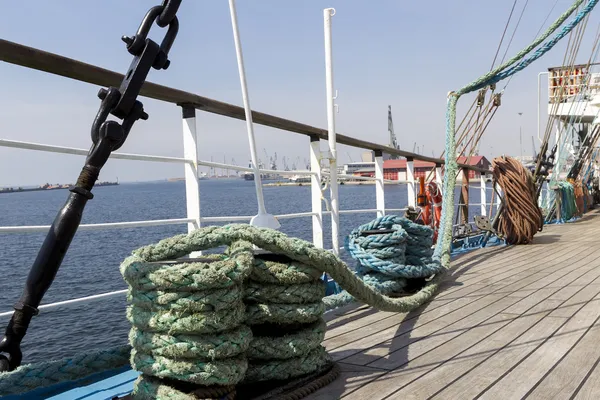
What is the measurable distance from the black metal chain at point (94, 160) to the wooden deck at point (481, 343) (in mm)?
817

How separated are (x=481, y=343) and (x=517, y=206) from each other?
3.76m

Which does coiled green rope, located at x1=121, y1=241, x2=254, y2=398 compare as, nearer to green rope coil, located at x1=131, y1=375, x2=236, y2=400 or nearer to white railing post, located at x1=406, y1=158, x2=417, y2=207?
green rope coil, located at x1=131, y1=375, x2=236, y2=400

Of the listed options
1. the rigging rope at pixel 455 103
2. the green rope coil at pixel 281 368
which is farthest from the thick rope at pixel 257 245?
the rigging rope at pixel 455 103

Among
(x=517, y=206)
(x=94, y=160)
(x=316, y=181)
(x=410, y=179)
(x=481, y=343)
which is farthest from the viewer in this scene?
(x=517, y=206)

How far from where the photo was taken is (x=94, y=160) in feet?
4.47

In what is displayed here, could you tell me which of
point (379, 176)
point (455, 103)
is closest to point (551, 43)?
point (455, 103)

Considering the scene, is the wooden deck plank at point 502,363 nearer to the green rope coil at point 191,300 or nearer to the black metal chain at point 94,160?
the green rope coil at point 191,300

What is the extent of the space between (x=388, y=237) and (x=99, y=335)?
3.93 meters

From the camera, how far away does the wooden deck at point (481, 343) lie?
5.47 ft

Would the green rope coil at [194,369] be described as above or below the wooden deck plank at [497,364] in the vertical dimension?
above

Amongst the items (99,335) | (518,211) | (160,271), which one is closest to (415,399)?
(160,271)

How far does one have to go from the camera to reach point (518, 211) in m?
5.48

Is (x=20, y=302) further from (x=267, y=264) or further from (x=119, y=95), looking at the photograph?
(x=267, y=264)

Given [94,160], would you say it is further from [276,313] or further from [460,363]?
[460,363]
